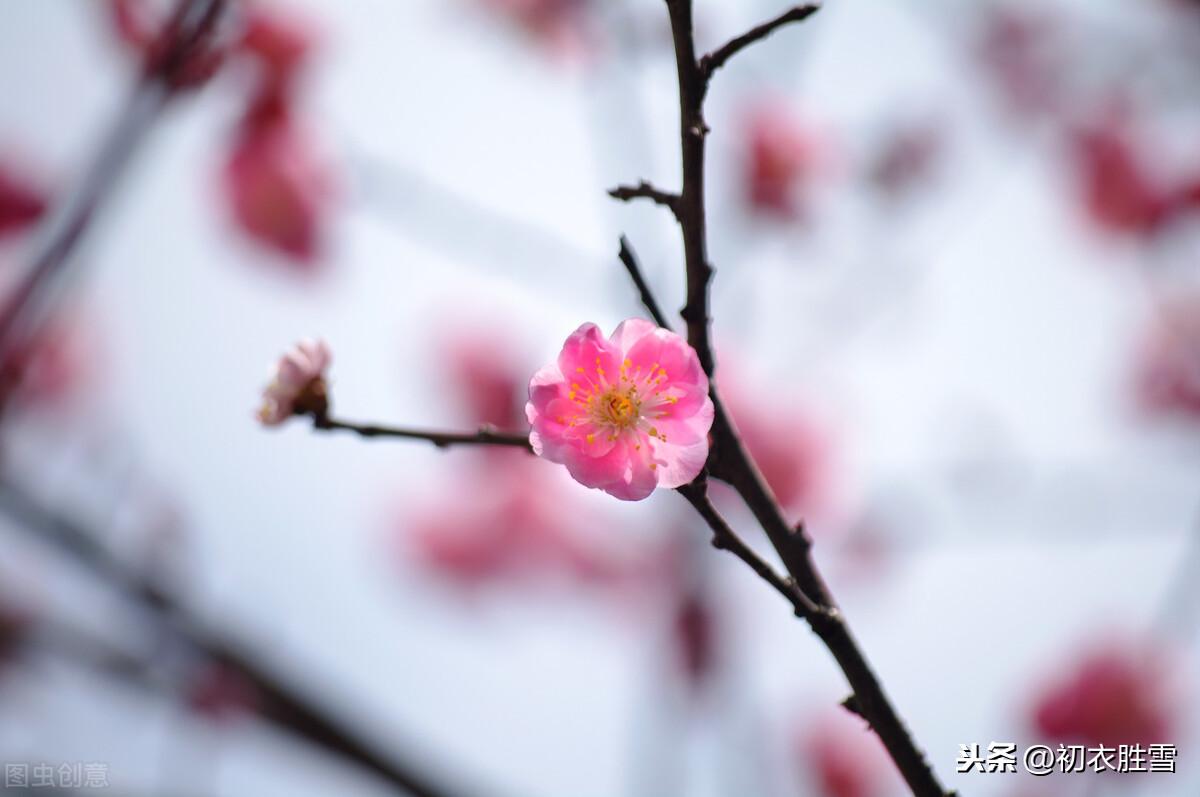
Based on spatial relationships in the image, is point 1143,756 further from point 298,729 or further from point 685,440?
point 298,729

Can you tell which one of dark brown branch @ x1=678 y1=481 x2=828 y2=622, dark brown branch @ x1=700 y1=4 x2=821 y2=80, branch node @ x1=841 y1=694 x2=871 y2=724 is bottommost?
branch node @ x1=841 y1=694 x2=871 y2=724

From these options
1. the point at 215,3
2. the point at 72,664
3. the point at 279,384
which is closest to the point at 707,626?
the point at 72,664

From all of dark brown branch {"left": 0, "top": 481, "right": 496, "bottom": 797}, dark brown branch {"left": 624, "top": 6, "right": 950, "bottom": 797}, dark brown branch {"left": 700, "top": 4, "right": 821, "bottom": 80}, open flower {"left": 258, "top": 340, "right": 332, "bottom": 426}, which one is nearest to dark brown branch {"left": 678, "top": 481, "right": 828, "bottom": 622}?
dark brown branch {"left": 624, "top": 6, "right": 950, "bottom": 797}

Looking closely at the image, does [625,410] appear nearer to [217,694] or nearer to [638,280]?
[638,280]

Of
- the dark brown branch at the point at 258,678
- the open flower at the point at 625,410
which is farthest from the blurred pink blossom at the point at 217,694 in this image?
the open flower at the point at 625,410

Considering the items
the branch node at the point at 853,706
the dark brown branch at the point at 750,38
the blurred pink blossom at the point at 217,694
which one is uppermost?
the dark brown branch at the point at 750,38

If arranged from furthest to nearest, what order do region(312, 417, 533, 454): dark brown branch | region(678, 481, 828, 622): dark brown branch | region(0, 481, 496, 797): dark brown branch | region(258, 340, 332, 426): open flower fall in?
region(0, 481, 496, 797): dark brown branch
region(258, 340, 332, 426): open flower
region(312, 417, 533, 454): dark brown branch
region(678, 481, 828, 622): dark brown branch

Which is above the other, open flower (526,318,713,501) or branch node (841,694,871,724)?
open flower (526,318,713,501)

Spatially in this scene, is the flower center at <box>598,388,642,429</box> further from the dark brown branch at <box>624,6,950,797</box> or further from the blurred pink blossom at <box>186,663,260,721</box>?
the blurred pink blossom at <box>186,663,260,721</box>

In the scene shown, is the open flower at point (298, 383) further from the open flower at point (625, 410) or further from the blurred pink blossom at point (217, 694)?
the blurred pink blossom at point (217, 694)
